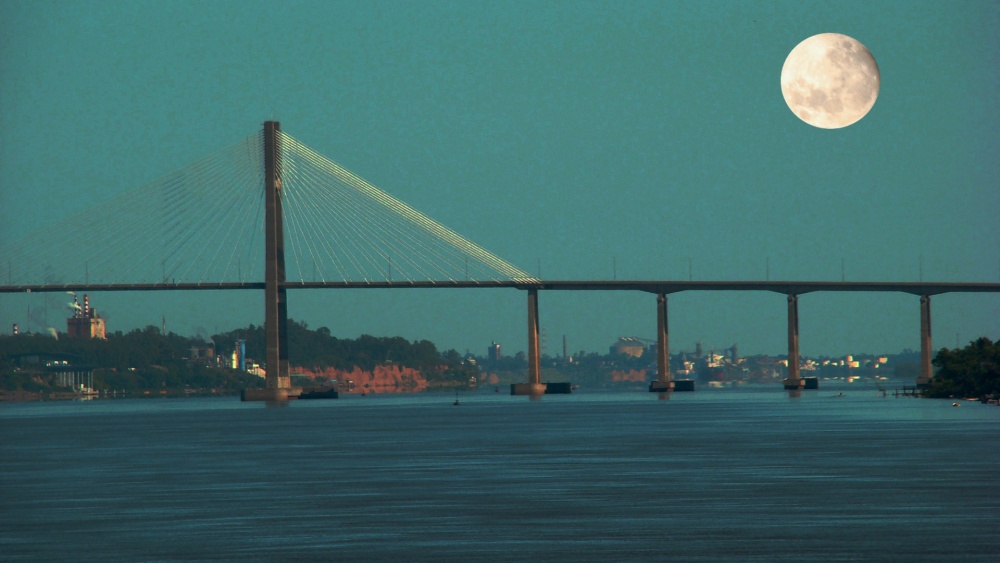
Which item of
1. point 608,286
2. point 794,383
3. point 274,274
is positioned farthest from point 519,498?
point 794,383

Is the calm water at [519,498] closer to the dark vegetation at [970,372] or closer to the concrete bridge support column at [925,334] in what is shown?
the dark vegetation at [970,372]

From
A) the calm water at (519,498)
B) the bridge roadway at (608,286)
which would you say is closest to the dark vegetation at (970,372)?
the bridge roadway at (608,286)

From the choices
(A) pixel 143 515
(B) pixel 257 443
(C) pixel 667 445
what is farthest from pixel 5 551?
(B) pixel 257 443

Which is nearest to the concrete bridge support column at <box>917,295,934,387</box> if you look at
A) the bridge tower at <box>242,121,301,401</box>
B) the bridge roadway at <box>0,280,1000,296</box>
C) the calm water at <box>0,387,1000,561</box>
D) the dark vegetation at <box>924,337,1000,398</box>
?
the bridge roadway at <box>0,280,1000,296</box>

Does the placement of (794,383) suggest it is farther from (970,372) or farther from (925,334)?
(970,372)

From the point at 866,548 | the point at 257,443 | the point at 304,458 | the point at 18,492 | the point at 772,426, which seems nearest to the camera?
the point at 866,548

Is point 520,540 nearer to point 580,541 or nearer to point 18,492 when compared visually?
point 580,541
